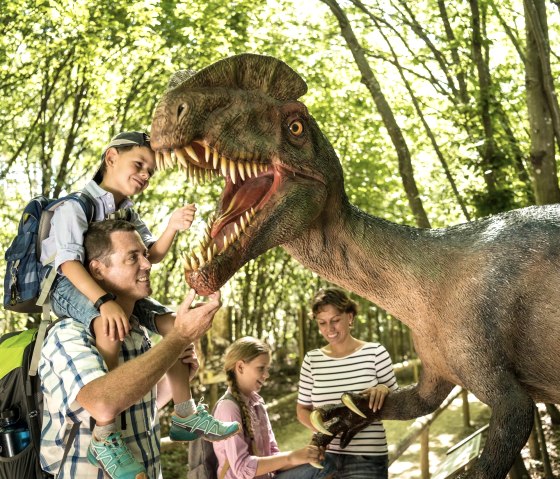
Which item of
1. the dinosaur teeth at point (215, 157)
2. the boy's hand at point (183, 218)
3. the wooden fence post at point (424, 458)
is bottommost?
the wooden fence post at point (424, 458)

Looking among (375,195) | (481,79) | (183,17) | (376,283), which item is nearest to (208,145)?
(376,283)

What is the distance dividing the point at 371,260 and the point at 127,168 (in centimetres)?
142

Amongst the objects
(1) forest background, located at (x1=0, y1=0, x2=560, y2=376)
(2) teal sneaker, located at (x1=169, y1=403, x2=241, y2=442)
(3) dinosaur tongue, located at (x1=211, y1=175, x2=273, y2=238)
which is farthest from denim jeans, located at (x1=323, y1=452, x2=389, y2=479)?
(1) forest background, located at (x1=0, y1=0, x2=560, y2=376)

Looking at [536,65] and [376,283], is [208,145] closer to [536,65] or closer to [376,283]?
[376,283]

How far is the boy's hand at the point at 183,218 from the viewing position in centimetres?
317

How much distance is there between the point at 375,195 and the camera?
14.8 metres

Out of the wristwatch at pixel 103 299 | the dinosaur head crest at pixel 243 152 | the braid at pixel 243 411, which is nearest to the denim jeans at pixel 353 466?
the braid at pixel 243 411

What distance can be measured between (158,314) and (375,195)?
1198 centimetres

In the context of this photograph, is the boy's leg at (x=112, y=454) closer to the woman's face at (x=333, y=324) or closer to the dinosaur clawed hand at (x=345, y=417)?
the dinosaur clawed hand at (x=345, y=417)

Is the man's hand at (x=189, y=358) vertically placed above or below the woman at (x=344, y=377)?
above

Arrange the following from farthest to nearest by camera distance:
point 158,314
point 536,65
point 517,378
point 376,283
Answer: point 536,65, point 158,314, point 376,283, point 517,378

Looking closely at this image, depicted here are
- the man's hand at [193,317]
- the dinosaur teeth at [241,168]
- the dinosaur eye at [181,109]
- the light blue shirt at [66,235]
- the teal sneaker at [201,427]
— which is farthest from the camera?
the teal sneaker at [201,427]

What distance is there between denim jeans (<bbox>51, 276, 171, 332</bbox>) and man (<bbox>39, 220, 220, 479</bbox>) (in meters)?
0.10

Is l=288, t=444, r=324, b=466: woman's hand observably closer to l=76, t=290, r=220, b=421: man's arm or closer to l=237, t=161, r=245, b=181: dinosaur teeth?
l=76, t=290, r=220, b=421: man's arm
